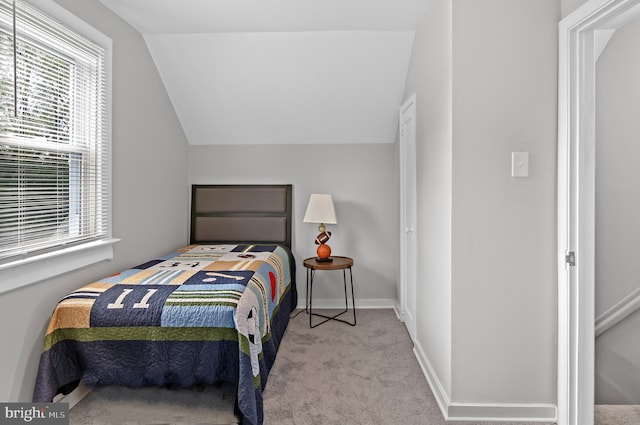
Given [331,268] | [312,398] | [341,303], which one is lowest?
[312,398]

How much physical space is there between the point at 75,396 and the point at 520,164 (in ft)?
9.10

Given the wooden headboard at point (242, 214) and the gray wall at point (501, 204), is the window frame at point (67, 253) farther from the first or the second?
the gray wall at point (501, 204)

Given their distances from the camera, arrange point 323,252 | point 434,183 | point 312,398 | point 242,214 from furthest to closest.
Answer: point 242,214 → point 323,252 → point 434,183 → point 312,398

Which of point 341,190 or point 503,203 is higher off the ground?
point 341,190

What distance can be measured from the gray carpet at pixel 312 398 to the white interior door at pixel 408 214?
54 centimetres

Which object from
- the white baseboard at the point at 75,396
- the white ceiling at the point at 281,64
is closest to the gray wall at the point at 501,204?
the white ceiling at the point at 281,64

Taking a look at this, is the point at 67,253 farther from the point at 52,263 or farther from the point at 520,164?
the point at 520,164

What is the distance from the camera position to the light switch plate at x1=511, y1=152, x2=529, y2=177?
2.04 m

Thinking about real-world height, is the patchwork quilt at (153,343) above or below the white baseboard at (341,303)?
above

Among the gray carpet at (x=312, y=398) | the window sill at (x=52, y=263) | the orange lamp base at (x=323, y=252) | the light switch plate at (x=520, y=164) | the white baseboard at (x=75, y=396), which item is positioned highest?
the light switch plate at (x=520, y=164)

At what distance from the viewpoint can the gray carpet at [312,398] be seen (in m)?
2.07

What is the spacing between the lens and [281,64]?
3.39 m

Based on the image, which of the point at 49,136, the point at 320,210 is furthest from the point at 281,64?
the point at 49,136

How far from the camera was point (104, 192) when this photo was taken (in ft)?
8.33
